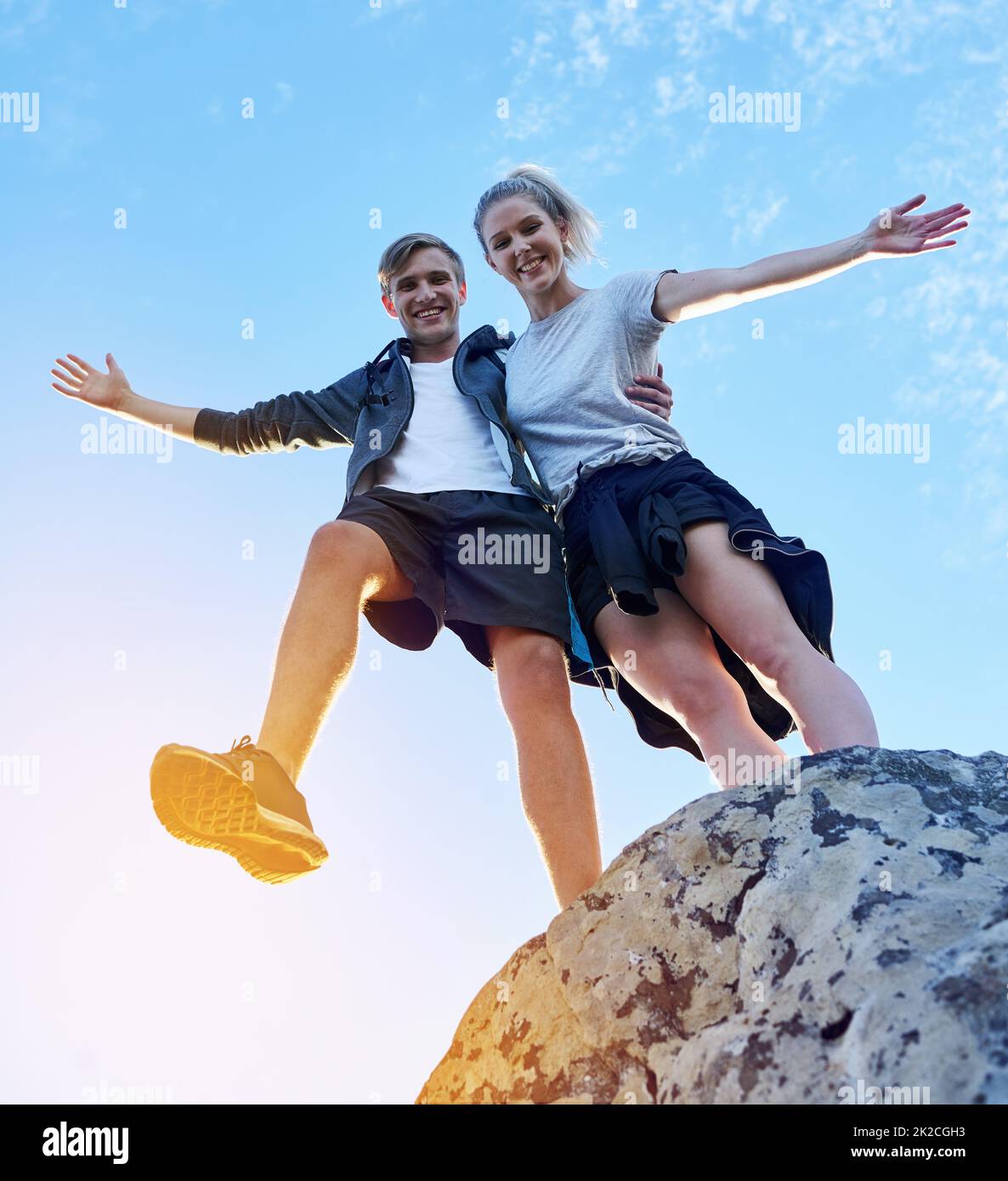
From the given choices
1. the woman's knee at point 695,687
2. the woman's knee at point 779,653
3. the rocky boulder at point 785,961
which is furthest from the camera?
the woman's knee at point 695,687

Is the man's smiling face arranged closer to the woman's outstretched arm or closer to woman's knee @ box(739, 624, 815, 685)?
the woman's outstretched arm

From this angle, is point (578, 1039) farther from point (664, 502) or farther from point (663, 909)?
point (664, 502)

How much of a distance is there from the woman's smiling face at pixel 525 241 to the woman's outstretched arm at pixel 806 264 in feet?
1.75

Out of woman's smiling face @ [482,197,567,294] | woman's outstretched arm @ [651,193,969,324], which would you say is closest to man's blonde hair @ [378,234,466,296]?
woman's smiling face @ [482,197,567,294]

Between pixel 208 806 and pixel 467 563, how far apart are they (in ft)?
4.19

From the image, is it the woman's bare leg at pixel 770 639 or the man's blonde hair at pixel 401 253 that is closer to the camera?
the woman's bare leg at pixel 770 639

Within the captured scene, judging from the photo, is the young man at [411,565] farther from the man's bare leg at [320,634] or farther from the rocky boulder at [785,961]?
the rocky boulder at [785,961]

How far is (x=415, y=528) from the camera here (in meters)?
3.78

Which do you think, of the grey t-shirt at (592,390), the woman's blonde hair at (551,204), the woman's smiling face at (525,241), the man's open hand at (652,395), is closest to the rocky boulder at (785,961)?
the grey t-shirt at (592,390)

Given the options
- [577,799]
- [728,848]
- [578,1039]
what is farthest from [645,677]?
[578,1039]

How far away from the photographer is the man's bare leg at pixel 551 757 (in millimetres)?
3221

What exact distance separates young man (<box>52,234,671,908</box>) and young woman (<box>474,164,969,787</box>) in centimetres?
16

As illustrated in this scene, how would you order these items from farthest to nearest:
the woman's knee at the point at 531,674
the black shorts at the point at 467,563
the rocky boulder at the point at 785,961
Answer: the black shorts at the point at 467,563 → the woman's knee at the point at 531,674 → the rocky boulder at the point at 785,961
